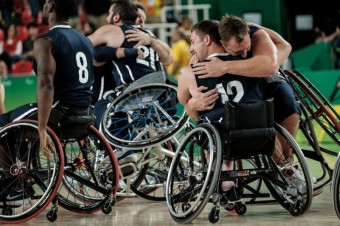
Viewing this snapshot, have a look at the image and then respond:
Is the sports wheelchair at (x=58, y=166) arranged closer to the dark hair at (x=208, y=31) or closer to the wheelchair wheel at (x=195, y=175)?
the wheelchair wheel at (x=195, y=175)

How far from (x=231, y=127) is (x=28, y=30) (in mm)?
12414

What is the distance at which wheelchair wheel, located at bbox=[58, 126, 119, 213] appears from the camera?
7512 millimetres

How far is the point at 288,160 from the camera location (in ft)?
24.0

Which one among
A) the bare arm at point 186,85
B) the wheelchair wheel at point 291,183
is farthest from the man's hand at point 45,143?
the wheelchair wheel at point 291,183

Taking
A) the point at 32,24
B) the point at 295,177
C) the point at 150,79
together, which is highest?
the point at 150,79

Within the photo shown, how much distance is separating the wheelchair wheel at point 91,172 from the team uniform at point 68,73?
0.90ft

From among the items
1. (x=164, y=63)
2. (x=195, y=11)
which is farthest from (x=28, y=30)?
(x=164, y=63)

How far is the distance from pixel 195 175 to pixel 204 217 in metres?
0.50

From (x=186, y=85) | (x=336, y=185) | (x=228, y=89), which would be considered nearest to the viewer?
(x=336, y=185)

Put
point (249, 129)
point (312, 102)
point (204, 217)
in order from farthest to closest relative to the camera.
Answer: point (312, 102) < point (204, 217) < point (249, 129)

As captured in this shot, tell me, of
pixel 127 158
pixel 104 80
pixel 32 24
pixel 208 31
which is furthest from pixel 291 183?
pixel 32 24

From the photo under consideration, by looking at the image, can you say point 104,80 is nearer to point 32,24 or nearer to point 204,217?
point 204,217

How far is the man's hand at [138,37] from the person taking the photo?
8.72 meters

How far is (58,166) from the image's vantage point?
702 cm
